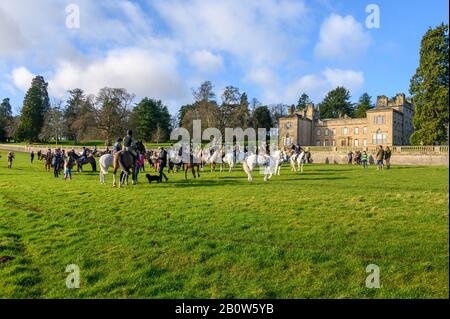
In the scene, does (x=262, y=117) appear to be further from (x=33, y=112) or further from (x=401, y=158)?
(x=33, y=112)

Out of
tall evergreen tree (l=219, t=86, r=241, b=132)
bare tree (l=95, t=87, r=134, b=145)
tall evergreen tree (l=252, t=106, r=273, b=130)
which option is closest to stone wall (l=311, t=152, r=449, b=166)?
tall evergreen tree (l=219, t=86, r=241, b=132)

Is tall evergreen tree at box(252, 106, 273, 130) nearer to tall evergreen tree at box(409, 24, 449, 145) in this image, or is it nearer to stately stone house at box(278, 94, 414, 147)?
stately stone house at box(278, 94, 414, 147)

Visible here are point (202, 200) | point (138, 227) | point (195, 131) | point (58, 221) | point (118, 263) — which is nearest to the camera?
point (118, 263)

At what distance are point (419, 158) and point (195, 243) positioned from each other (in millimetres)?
39655

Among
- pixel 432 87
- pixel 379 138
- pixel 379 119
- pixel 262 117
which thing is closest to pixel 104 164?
pixel 432 87

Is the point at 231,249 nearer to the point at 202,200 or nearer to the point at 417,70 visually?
the point at 202,200

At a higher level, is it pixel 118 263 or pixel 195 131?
pixel 195 131

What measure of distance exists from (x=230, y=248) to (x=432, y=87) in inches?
1789

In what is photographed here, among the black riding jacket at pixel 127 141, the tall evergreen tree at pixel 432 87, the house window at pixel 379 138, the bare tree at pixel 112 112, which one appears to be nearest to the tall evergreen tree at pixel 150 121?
the bare tree at pixel 112 112

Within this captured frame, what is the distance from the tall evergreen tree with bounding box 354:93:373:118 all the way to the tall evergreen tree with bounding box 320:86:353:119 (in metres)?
3.27

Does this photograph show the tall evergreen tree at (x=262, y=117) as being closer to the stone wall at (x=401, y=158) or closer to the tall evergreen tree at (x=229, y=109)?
the tall evergreen tree at (x=229, y=109)

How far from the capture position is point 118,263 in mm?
6664
